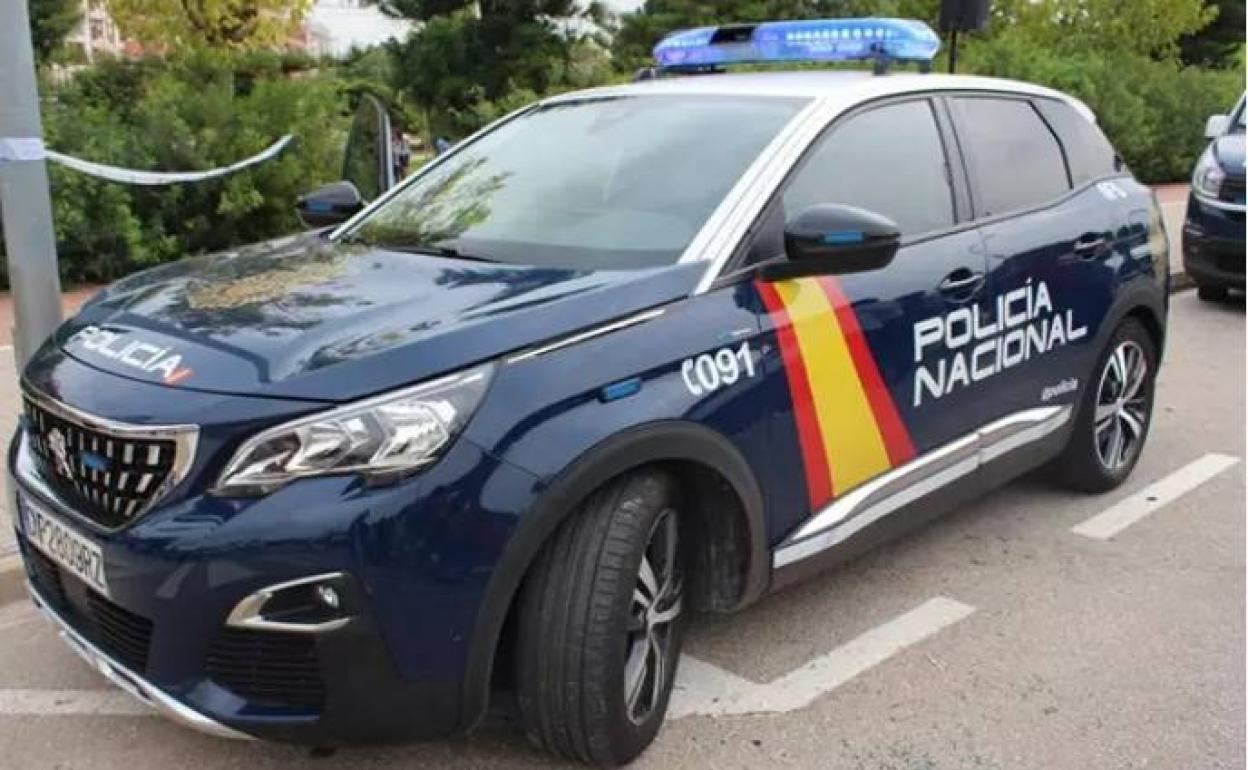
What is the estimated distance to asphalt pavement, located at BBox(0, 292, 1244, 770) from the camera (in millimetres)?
3146

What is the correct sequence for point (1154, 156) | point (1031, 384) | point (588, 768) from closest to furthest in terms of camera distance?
point (588, 768)
point (1031, 384)
point (1154, 156)

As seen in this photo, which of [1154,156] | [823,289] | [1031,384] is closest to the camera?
[823,289]

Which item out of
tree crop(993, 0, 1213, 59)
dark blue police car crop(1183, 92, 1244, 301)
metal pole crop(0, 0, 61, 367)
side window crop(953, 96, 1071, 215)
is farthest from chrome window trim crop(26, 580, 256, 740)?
tree crop(993, 0, 1213, 59)

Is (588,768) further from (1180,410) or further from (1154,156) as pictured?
(1154,156)

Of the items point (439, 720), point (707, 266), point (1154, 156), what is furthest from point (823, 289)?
point (1154, 156)

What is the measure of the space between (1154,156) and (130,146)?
51.6 ft

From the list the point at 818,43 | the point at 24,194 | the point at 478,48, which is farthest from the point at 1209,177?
the point at 478,48

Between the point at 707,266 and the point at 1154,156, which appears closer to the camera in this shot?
the point at 707,266

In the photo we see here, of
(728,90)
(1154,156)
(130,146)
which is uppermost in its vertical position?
(728,90)

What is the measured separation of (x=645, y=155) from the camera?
3707 mm

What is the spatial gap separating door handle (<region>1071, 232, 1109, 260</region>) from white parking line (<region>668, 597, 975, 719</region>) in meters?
1.47

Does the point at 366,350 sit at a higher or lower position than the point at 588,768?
higher

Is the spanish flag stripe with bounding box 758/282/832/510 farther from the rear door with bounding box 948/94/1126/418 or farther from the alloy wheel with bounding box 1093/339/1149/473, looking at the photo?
the alloy wheel with bounding box 1093/339/1149/473

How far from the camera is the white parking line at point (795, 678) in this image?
3402 mm
